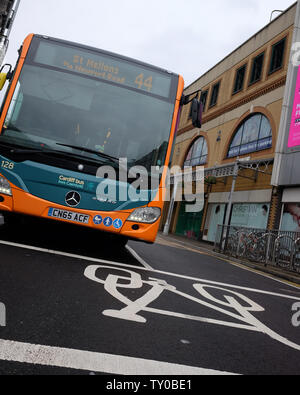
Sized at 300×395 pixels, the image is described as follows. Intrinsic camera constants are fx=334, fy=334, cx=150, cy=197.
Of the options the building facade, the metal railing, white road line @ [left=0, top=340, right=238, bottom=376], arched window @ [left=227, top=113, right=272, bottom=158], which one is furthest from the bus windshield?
arched window @ [left=227, top=113, right=272, bottom=158]

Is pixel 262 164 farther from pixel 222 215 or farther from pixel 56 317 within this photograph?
pixel 56 317

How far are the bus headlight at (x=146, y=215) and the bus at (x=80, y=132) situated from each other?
16 mm

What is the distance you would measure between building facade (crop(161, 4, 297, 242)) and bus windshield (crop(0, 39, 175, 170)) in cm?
1091

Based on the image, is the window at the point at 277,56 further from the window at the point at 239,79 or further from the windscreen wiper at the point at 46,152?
the windscreen wiper at the point at 46,152

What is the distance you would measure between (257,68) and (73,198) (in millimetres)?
19819

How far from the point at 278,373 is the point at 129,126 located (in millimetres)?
4284

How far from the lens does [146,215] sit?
5.41 meters

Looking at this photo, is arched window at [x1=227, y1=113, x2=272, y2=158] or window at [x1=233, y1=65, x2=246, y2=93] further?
window at [x1=233, y1=65, x2=246, y2=93]

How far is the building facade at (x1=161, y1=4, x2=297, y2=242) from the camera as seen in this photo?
18078mm

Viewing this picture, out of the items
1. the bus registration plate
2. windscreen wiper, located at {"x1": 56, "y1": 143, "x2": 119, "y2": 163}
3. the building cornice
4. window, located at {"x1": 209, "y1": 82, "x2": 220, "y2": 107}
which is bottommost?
the bus registration plate

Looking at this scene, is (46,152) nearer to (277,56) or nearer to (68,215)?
(68,215)

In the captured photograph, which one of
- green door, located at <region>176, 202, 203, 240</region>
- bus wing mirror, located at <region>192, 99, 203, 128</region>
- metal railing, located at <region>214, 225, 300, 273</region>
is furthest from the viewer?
green door, located at <region>176, 202, 203, 240</region>

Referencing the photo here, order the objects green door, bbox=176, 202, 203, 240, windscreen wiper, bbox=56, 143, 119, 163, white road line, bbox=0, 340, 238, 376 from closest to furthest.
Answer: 1. white road line, bbox=0, 340, 238, 376
2. windscreen wiper, bbox=56, 143, 119, 163
3. green door, bbox=176, 202, 203, 240

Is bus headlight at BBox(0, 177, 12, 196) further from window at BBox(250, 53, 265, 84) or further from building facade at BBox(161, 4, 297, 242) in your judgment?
window at BBox(250, 53, 265, 84)
